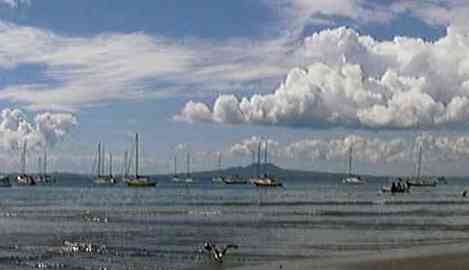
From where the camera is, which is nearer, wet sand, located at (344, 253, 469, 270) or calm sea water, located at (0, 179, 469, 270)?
wet sand, located at (344, 253, 469, 270)

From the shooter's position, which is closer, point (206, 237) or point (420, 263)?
point (420, 263)

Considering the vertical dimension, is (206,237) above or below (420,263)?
below

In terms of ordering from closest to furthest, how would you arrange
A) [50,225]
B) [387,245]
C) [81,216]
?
1. [387,245]
2. [50,225]
3. [81,216]

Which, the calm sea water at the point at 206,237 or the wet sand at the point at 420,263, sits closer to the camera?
the wet sand at the point at 420,263

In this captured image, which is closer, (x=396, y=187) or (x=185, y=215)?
(x=185, y=215)

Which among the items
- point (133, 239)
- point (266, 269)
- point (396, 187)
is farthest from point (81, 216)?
point (396, 187)

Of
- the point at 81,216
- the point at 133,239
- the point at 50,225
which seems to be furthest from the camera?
the point at 81,216

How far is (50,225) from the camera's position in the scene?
2429 inches

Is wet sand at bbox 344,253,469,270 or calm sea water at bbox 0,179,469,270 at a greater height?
wet sand at bbox 344,253,469,270

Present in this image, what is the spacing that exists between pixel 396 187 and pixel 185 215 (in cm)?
8751

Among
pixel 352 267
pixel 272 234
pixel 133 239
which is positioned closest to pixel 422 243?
pixel 272 234

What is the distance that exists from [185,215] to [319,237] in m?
26.5

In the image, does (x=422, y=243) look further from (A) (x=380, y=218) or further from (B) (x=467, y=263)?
(A) (x=380, y=218)

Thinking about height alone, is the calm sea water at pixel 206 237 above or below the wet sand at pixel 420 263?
below
